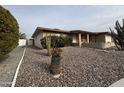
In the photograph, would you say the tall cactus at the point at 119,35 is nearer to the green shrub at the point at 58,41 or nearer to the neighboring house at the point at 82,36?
the neighboring house at the point at 82,36

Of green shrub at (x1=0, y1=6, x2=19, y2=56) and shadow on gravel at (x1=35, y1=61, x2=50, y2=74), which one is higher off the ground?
green shrub at (x1=0, y1=6, x2=19, y2=56)

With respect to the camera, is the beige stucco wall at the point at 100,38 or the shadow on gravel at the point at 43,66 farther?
the beige stucco wall at the point at 100,38

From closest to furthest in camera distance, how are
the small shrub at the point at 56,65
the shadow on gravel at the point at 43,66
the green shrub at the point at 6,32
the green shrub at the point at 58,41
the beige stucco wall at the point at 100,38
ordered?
the small shrub at the point at 56,65
the shadow on gravel at the point at 43,66
the green shrub at the point at 6,32
the green shrub at the point at 58,41
the beige stucco wall at the point at 100,38

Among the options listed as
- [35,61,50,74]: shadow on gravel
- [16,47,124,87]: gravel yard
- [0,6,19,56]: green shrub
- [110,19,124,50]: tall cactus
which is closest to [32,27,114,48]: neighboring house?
[110,19,124,50]: tall cactus

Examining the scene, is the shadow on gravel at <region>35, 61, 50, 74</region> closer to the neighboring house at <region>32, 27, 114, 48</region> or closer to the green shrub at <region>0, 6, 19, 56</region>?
the green shrub at <region>0, 6, 19, 56</region>

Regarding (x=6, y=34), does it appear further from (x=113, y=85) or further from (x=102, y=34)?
(x=102, y=34)

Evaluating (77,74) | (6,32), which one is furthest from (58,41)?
(77,74)

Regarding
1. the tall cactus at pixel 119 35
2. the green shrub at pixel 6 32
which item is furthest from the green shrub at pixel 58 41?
the green shrub at pixel 6 32

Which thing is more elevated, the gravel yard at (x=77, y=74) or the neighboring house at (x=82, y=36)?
the neighboring house at (x=82, y=36)

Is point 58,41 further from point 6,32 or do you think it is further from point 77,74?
point 77,74

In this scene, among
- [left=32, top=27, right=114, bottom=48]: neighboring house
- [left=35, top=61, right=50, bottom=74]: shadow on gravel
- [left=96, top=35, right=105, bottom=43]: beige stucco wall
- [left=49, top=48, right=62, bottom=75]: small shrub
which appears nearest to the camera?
[left=49, top=48, right=62, bottom=75]: small shrub

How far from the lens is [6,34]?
39.4 feet

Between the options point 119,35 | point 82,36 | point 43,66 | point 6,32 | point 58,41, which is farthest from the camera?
point 82,36

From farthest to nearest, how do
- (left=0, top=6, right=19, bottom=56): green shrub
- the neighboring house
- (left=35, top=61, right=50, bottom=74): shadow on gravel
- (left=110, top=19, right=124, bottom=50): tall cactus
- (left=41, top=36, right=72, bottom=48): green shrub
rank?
the neighboring house < (left=41, top=36, right=72, bottom=48): green shrub < (left=110, top=19, right=124, bottom=50): tall cactus < (left=0, top=6, right=19, bottom=56): green shrub < (left=35, top=61, right=50, bottom=74): shadow on gravel
